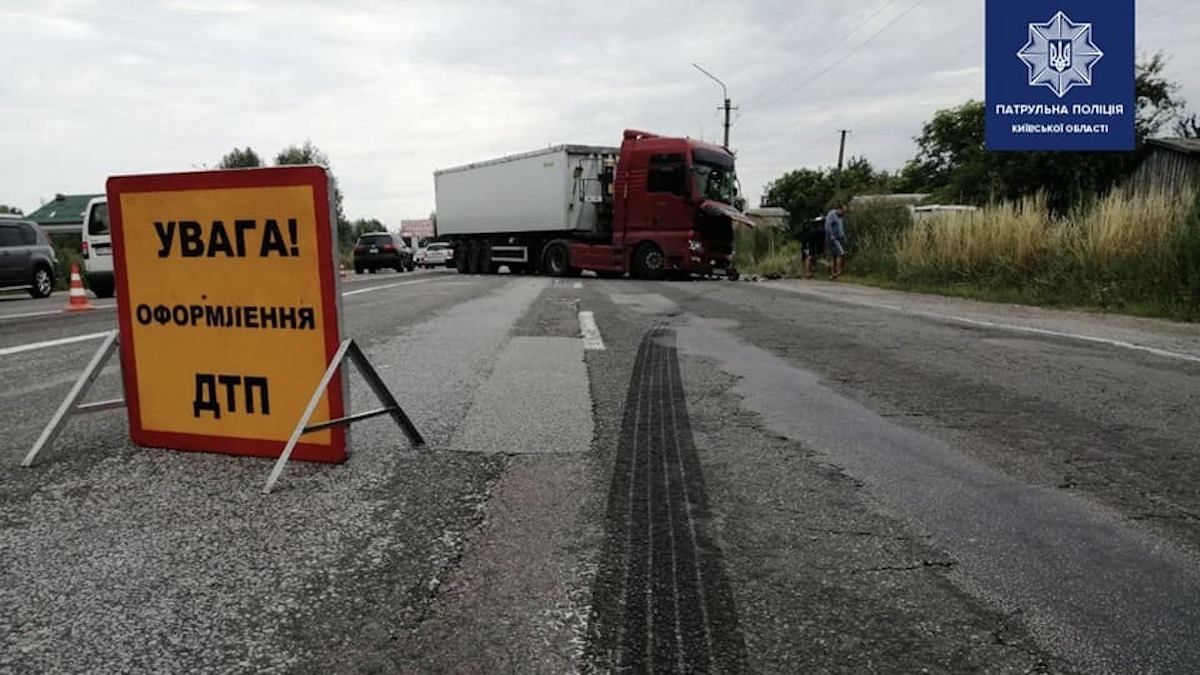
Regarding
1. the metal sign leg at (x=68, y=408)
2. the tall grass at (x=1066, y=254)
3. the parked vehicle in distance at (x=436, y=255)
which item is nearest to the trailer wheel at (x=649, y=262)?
the tall grass at (x=1066, y=254)

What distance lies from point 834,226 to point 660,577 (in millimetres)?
19373

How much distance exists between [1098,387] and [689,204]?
1598 cm

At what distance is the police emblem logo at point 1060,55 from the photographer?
15484mm

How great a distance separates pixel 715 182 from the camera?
70.7 feet

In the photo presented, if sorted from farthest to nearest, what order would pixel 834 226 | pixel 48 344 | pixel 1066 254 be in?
pixel 834 226, pixel 1066 254, pixel 48 344

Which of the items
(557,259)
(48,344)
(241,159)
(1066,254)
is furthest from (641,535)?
(241,159)

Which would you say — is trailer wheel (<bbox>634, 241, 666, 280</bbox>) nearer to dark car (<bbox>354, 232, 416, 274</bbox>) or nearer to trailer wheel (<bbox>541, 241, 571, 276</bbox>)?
trailer wheel (<bbox>541, 241, 571, 276</bbox>)

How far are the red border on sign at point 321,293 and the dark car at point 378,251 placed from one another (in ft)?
103

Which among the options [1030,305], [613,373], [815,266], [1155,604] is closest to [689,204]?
[815,266]

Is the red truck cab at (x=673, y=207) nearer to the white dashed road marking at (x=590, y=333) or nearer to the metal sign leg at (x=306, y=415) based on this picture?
the white dashed road marking at (x=590, y=333)

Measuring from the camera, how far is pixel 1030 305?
13.1 meters

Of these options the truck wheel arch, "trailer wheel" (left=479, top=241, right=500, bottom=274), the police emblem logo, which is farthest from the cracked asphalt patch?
"trailer wheel" (left=479, top=241, right=500, bottom=274)

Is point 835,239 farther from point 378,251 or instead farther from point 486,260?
point 378,251

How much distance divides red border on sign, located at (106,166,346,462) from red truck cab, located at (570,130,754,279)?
17.7 meters
